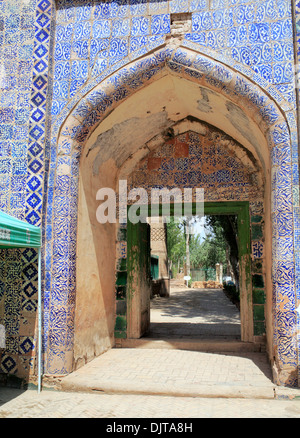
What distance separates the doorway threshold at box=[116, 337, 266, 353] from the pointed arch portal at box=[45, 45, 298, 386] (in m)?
0.44

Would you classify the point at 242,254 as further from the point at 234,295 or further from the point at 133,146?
the point at 234,295

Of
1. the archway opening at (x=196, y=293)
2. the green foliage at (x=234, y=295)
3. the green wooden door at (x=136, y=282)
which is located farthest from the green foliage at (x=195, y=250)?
the green wooden door at (x=136, y=282)

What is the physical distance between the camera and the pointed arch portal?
411cm

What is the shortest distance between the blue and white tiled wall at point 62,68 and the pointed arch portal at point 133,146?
58mm

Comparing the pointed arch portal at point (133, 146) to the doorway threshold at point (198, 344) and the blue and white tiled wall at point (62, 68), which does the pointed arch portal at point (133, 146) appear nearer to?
the blue and white tiled wall at point (62, 68)

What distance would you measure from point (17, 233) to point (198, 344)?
10.7 ft

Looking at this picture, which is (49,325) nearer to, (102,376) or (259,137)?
(102,376)

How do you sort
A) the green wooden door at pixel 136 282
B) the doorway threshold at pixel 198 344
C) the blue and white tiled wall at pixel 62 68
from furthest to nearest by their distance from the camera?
the green wooden door at pixel 136 282, the doorway threshold at pixel 198 344, the blue and white tiled wall at pixel 62 68

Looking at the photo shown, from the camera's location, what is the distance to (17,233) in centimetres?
390

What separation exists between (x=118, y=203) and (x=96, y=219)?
0.86m

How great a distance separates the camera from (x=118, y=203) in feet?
20.8

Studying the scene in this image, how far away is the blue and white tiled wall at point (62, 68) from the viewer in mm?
4434

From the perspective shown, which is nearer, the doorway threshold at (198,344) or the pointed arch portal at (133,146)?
the pointed arch portal at (133,146)
